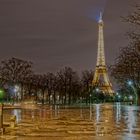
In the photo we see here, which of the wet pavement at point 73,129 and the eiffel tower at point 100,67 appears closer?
the wet pavement at point 73,129

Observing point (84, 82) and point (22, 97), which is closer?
point (22, 97)

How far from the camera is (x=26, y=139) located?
1925 cm

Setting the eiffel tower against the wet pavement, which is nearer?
the wet pavement

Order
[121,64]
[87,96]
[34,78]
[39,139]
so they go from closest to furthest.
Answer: [39,139], [121,64], [34,78], [87,96]

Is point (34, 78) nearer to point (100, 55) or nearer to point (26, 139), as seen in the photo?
point (100, 55)

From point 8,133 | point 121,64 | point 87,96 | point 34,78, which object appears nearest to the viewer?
point 8,133

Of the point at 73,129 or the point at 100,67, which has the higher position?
the point at 100,67

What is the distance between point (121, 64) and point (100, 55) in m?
70.0

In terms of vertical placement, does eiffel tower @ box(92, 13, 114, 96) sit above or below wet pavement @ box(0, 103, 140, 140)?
above

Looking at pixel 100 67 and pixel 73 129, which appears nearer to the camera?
pixel 73 129

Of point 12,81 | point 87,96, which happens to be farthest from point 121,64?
point 87,96

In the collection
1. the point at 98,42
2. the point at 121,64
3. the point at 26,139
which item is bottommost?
the point at 26,139

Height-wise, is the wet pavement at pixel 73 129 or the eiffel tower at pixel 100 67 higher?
the eiffel tower at pixel 100 67

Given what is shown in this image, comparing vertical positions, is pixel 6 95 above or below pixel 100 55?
below
